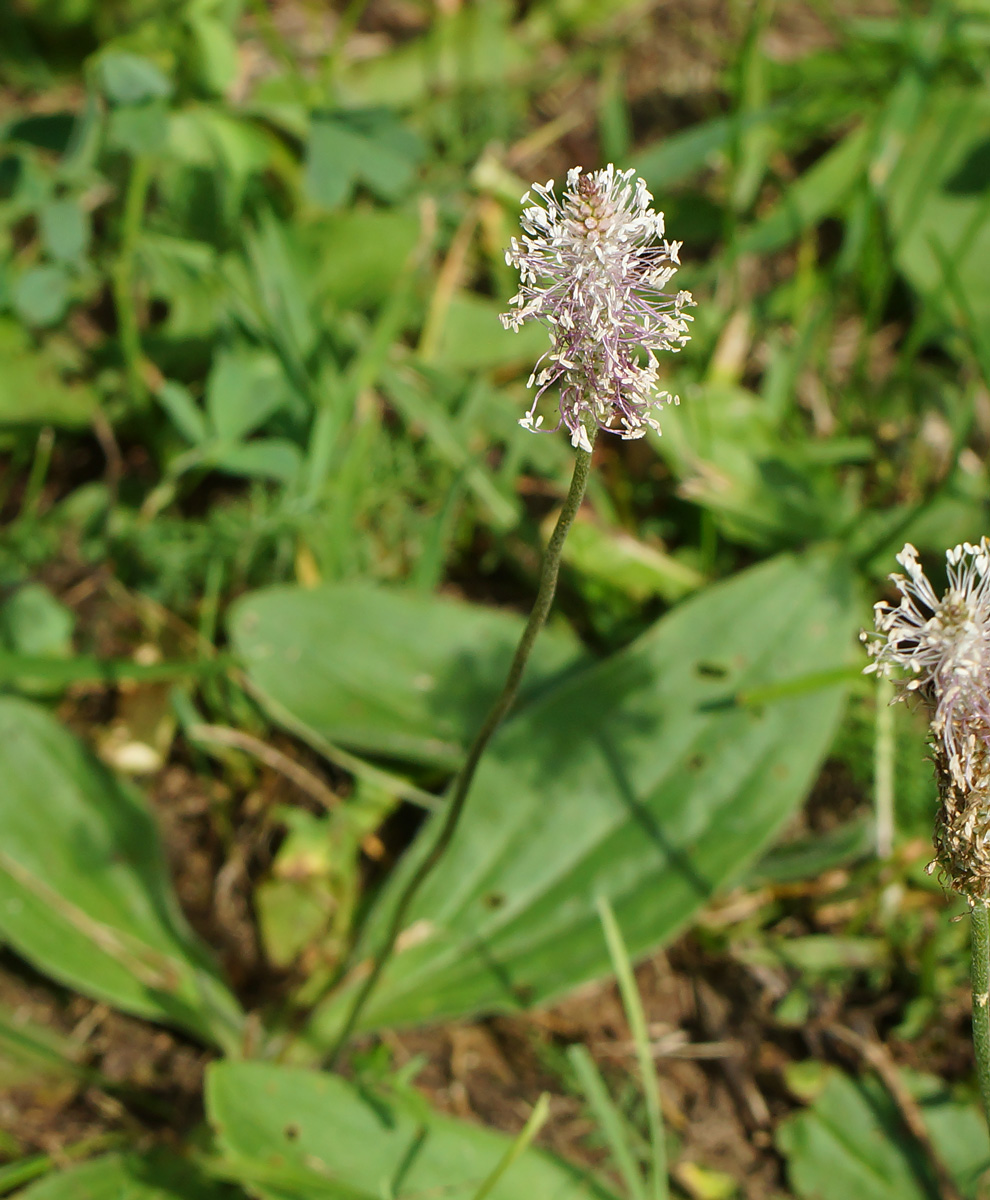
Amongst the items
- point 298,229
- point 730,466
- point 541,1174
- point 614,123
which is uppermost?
point 614,123

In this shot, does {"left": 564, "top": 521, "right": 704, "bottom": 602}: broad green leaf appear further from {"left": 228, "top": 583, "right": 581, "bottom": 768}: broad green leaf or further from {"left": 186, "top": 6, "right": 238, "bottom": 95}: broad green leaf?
{"left": 186, "top": 6, "right": 238, "bottom": 95}: broad green leaf

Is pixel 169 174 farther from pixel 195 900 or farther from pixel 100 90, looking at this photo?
pixel 195 900

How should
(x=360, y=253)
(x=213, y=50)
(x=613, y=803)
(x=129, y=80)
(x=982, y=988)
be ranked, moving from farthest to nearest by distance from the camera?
1. (x=360, y=253)
2. (x=213, y=50)
3. (x=129, y=80)
4. (x=613, y=803)
5. (x=982, y=988)

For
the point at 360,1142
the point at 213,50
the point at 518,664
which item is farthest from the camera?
the point at 213,50

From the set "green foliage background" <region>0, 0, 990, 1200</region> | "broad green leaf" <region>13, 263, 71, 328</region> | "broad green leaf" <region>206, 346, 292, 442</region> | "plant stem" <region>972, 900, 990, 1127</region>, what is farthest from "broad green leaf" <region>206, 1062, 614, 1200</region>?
"broad green leaf" <region>13, 263, 71, 328</region>

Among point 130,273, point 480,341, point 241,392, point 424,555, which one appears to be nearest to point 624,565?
point 424,555

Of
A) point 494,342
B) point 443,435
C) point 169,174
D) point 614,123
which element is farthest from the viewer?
point 614,123

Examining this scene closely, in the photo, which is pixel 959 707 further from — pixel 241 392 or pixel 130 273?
pixel 130 273

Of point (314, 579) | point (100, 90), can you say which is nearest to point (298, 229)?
point (100, 90)
